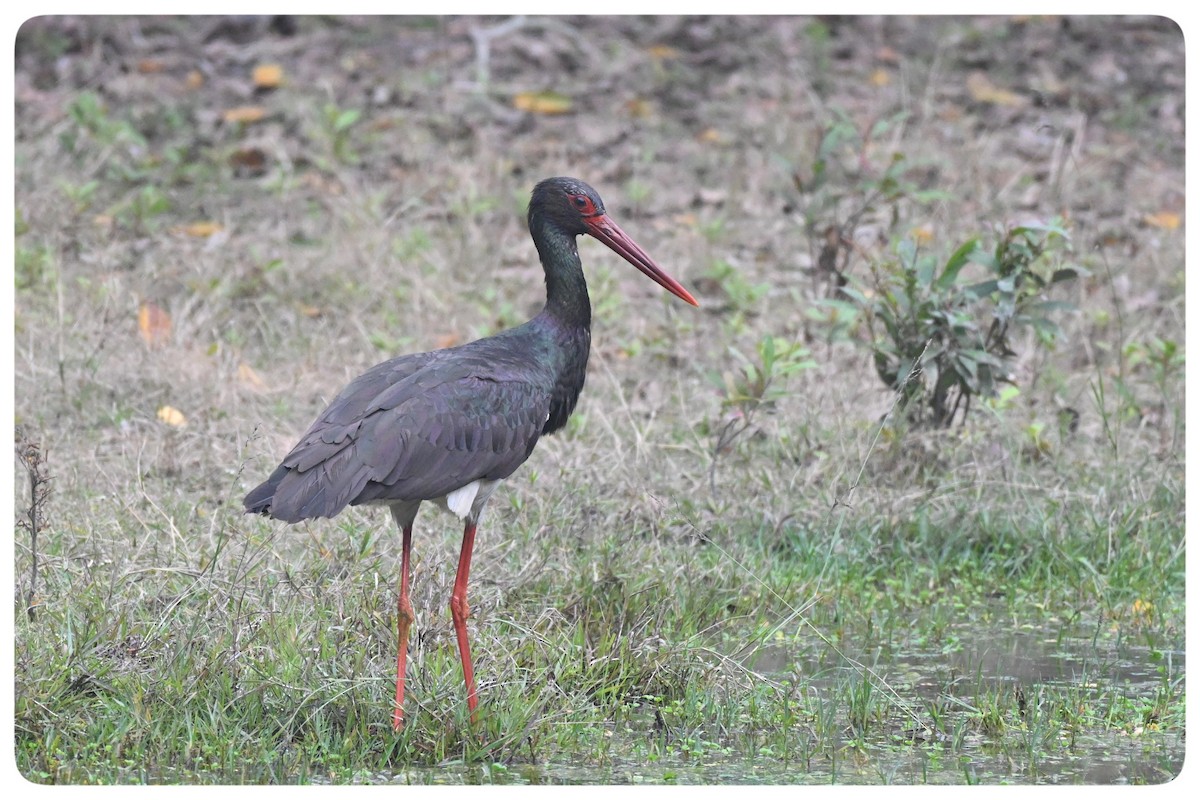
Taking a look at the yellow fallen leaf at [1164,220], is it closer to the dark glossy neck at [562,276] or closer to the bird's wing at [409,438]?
the dark glossy neck at [562,276]

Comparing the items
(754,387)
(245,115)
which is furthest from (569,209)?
(245,115)

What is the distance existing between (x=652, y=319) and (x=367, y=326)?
135cm

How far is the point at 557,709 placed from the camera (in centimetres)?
436

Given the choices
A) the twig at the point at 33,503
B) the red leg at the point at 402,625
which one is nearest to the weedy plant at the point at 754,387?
the red leg at the point at 402,625

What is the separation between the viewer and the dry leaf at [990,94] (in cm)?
1035

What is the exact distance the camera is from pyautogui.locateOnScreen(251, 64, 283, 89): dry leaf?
33.3ft

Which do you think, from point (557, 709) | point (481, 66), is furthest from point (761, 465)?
point (481, 66)

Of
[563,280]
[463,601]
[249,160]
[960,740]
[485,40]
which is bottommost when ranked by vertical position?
[960,740]

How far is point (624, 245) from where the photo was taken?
5254 mm

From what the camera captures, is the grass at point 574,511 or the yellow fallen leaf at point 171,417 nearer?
the grass at point 574,511

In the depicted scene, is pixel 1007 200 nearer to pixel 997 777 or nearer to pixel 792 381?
pixel 792 381

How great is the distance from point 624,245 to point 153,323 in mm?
2853

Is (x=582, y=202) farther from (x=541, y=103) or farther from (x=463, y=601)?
(x=541, y=103)

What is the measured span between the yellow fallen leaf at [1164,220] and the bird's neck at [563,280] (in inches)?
190
